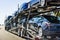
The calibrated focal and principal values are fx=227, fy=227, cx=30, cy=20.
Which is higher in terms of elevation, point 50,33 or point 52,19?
point 52,19

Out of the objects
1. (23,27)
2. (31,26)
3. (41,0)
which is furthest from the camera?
(23,27)

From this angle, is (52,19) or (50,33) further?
(52,19)

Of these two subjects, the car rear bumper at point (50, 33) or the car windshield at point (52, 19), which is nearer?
the car rear bumper at point (50, 33)

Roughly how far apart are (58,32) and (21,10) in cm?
619

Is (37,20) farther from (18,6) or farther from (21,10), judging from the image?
(18,6)

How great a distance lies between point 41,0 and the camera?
12.6 m

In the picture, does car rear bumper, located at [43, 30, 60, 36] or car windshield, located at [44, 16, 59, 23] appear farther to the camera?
car windshield, located at [44, 16, 59, 23]

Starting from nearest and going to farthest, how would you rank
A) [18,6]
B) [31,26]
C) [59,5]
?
[59,5]
[31,26]
[18,6]

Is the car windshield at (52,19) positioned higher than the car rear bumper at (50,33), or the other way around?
the car windshield at (52,19)

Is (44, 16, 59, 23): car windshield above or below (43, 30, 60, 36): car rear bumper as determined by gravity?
above

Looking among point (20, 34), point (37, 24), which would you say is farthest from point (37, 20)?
point (20, 34)

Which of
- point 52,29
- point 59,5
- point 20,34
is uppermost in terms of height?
point 59,5

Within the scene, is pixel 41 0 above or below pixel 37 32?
above

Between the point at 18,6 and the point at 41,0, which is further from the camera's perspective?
the point at 18,6
